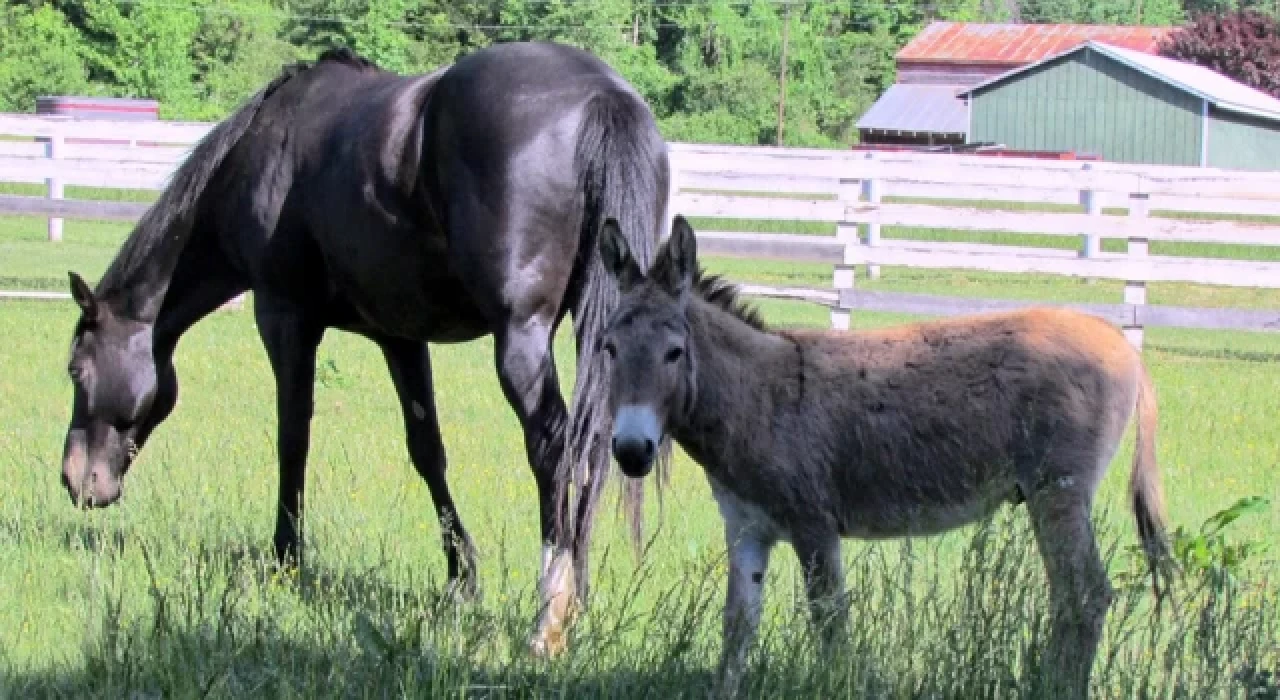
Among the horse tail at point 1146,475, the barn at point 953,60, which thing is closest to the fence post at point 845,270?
the horse tail at point 1146,475

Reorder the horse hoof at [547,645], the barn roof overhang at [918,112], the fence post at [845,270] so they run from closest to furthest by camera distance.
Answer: the horse hoof at [547,645] → the fence post at [845,270] → the barn roof overhang at [918,112]

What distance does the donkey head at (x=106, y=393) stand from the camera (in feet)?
24.3

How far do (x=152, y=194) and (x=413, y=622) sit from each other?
2761cm

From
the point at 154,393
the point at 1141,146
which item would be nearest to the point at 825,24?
the point at 1141,146

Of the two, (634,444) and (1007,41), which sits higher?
(1007,41)

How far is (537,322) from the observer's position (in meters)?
6.15

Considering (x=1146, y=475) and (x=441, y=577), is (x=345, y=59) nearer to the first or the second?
(x=441, y=577)

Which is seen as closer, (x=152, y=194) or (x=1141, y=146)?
(x=152, y=194)

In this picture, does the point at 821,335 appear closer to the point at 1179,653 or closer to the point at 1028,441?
the point at 1028,441

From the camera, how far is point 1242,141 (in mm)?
56375

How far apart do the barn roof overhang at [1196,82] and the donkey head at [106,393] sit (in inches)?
2024

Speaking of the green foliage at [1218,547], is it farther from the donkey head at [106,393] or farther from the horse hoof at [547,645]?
the donkey head at [106,393]

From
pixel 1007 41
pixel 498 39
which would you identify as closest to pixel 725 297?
pixel 498 39

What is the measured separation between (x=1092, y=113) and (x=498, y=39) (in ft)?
78.5
